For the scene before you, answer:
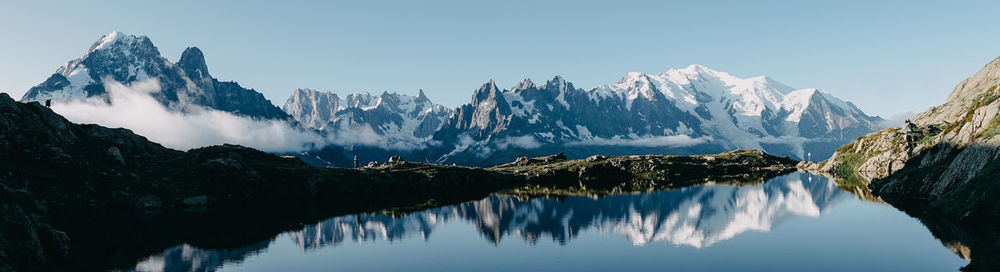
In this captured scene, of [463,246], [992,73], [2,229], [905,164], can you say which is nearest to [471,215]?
[463,246]

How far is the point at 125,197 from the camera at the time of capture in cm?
14138

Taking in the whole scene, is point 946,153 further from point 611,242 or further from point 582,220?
point 611,242

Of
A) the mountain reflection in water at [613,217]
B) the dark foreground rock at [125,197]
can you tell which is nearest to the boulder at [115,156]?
the dark foreground rock at [125,197]

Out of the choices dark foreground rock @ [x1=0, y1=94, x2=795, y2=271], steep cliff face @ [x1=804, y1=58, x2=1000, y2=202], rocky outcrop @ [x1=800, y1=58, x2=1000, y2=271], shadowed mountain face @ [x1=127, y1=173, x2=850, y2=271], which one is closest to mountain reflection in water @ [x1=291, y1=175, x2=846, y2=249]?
shadowed mountain face @ [x1=127, y1=173, x2=850, y2=271]

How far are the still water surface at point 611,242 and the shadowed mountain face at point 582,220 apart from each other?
32 centimetres

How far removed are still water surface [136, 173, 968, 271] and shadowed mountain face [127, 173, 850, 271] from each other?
324mm

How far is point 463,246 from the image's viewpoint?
301 feet

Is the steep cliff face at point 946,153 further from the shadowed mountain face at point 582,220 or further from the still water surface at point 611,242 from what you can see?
the shadowed mountain face at point 582,220

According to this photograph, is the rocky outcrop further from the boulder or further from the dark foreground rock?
the boulder

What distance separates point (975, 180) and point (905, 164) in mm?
73825

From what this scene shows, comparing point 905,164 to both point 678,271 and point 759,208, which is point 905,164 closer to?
point 759,208

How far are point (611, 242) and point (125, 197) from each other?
12683 centimetres

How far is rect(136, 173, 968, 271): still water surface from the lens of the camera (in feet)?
228

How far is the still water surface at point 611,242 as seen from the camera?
6944cm
